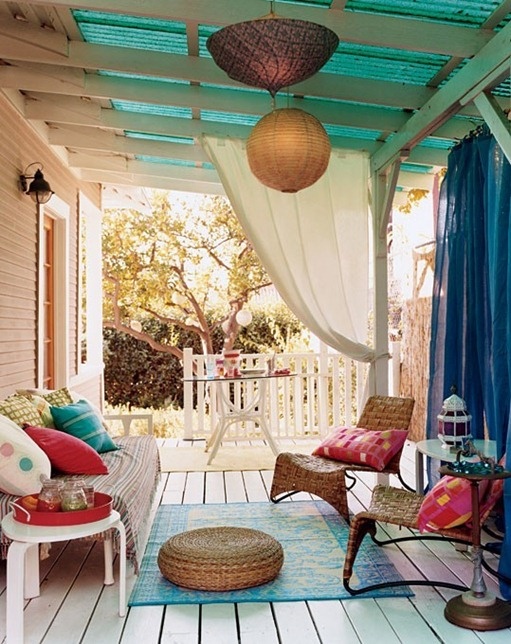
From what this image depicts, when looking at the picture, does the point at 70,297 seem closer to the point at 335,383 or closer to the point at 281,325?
the point at 335,383

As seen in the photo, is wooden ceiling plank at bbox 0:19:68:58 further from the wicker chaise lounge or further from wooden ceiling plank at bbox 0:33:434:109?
the wicker chaise lounge

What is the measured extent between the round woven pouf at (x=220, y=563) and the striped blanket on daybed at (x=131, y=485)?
0.20 m

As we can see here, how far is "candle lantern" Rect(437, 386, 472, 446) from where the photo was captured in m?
3.82

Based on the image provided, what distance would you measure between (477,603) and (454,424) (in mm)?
1051

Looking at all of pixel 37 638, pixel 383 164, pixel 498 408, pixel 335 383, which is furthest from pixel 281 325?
pixel 37 638


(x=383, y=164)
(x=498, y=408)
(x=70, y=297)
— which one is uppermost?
(x=383, y=164)

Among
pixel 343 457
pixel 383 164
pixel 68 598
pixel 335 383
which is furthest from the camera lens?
pixel 335 383

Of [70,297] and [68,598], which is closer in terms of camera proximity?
[68,598]

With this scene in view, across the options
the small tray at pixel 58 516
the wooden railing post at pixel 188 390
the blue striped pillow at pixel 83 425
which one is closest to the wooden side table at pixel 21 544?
the small tray at pixel 58 516

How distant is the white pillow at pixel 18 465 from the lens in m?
3.38

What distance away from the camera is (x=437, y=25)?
3.38 m

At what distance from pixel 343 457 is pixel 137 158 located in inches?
150

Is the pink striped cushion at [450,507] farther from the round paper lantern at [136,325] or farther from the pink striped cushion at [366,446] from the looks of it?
the round paper lantern at [136,325]

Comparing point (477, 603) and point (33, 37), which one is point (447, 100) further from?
point (477, 603)
